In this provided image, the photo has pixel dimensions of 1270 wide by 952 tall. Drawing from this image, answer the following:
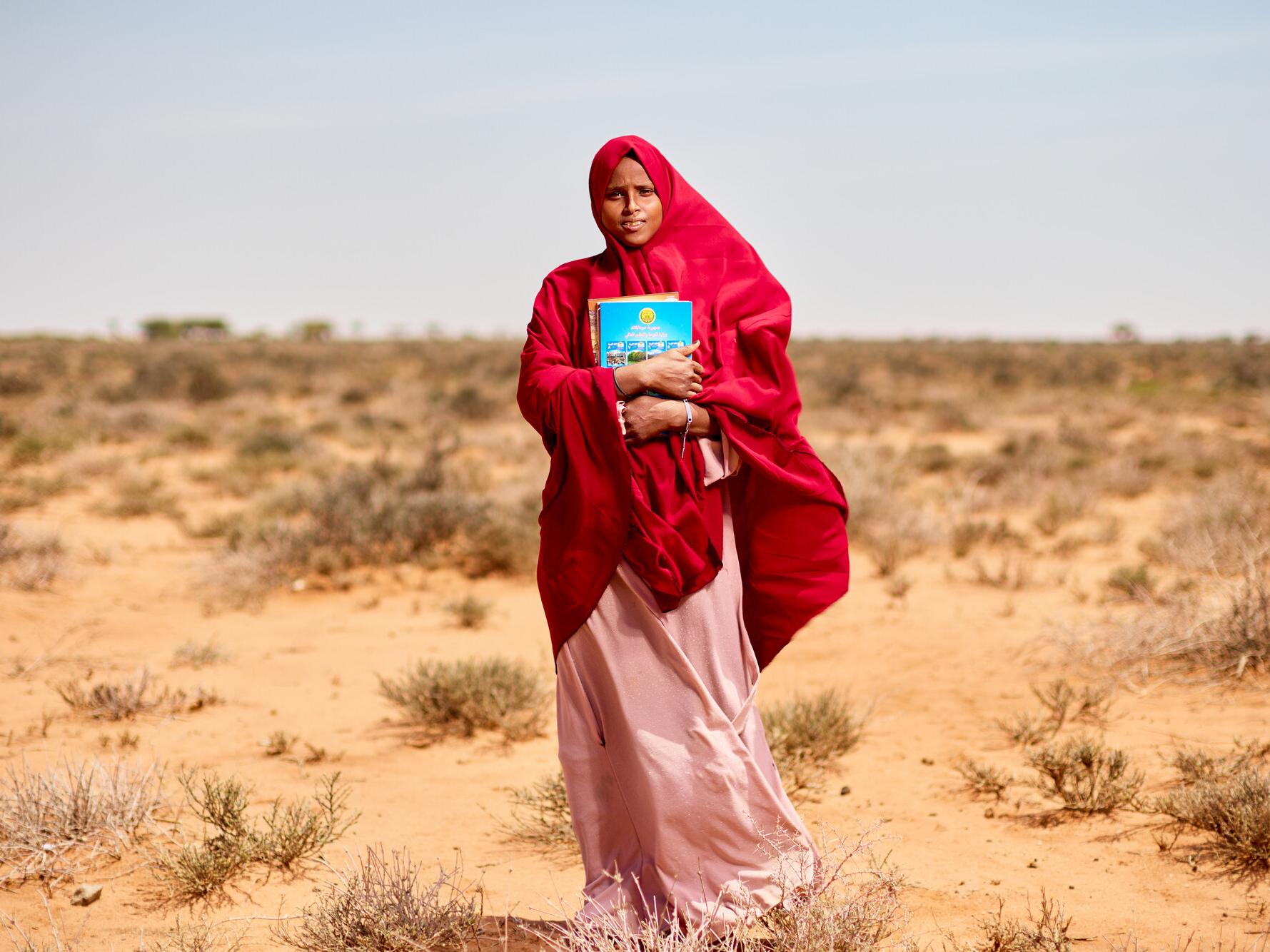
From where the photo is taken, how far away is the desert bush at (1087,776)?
457 cm

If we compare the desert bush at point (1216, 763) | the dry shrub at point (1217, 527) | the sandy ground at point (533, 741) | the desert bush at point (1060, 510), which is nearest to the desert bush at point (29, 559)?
the sandy ground at point (533, 741)

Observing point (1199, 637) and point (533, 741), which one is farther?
point (1199, 637)

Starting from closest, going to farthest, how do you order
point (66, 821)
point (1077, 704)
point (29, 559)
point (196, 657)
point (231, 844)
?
point (231, 844) < point (66, 821) < point (1077, 704) < point (196, 657) < point (29, 559)

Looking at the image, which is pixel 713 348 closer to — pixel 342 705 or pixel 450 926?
pixel 450 926

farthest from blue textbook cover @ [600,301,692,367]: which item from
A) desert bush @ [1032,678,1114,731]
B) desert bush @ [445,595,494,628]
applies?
desert bush @ [445,595,494,628]

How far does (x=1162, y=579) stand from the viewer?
28.7ft

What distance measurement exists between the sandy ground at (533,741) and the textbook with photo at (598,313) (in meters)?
1.72

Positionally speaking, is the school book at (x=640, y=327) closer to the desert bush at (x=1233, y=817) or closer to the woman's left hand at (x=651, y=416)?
the woman's left hand at (x=651, y=416)

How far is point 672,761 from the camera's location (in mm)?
2994

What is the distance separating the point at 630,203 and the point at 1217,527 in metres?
7.56

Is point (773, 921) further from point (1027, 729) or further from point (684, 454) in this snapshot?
point (1027, 729)

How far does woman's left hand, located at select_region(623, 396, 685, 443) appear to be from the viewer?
117 inches

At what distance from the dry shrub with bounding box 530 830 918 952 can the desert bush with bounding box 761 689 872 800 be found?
1813mm

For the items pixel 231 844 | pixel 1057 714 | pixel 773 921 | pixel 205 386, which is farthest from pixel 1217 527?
pixel 205 386
